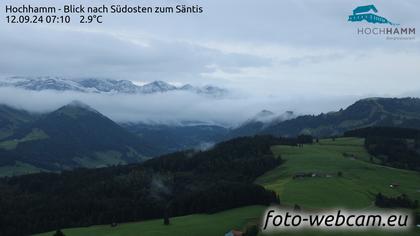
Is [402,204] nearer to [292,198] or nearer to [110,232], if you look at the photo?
[292,198]

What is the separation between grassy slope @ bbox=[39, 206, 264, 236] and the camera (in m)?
159

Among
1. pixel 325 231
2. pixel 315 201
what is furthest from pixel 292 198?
pixel 325 231

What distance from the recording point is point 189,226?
167m

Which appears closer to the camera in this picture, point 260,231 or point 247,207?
point 260,231

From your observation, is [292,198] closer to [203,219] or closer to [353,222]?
[203,219]

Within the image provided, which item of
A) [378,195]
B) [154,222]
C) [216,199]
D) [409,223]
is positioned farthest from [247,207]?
[409,223]

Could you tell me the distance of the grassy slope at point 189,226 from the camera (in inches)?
6256

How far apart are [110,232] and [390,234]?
8020 centimetres

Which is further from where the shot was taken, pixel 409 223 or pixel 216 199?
pixel 216 199

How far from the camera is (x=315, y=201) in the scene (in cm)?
18675

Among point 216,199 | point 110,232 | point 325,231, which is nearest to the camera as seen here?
point 325,231

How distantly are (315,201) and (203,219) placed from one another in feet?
121

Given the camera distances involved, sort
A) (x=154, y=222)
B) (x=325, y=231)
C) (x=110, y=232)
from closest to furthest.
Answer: (x=325, y=231) < (x=110, y=232) < (x=154, y=222)

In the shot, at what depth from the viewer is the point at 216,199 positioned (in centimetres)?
19925
